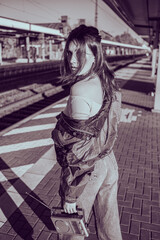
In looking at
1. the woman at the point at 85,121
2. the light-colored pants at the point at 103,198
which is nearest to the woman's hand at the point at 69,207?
the woman at the point at 85,121

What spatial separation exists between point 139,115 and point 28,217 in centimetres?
571

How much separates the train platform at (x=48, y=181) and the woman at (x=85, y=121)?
28.9 inches

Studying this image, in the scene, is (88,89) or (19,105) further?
(19,105)

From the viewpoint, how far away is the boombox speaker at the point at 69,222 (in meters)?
1.59

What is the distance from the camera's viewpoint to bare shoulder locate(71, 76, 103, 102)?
4.82 feet

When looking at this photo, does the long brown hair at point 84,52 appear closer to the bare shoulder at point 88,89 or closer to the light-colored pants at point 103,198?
the bare shoulder at point 88,89

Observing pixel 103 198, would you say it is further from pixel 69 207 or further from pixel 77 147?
pixel 77 147

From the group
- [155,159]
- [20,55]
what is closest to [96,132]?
[155,159]

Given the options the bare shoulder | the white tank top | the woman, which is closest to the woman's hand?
the woman

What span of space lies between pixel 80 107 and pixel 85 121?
97 mm

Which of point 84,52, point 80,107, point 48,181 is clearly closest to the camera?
point 80,107

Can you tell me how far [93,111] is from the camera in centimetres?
153

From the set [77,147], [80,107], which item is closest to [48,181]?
[77,147]

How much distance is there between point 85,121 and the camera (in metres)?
1.50
